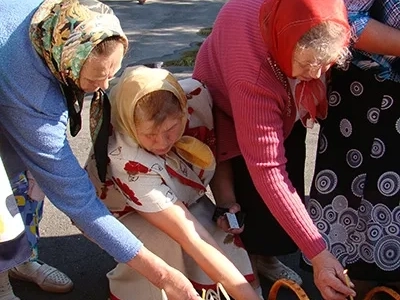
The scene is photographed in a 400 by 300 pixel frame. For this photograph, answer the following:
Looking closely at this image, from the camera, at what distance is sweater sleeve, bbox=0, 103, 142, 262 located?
1885 millimetres

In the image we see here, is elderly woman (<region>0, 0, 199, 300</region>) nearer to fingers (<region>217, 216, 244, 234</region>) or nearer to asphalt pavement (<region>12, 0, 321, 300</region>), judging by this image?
fingers (<region>217, 216, 244, 234</region>)

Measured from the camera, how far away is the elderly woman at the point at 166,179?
200cm

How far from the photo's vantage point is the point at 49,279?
8.47ft

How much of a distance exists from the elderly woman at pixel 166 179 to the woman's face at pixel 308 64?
37 centimetres

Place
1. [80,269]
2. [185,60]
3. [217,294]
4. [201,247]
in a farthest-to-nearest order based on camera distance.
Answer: [185,60] < [80,269] < [201,247] < [217,294]

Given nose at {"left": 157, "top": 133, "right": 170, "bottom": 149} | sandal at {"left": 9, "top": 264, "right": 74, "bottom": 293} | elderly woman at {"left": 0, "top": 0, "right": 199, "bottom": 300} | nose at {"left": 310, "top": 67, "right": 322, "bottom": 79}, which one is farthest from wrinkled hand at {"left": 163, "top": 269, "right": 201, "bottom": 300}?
sandal at {"left": 9, "top": 264, "right": 74, "bottom": 293}

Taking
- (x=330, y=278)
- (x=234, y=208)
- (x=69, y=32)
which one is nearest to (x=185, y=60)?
(x=234, y=208)

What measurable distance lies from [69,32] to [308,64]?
0.59 metres

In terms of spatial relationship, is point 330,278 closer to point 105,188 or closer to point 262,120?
point 262,120

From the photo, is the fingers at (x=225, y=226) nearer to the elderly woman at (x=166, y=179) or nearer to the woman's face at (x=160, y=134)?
the elderly woman at (x=166, y=179)

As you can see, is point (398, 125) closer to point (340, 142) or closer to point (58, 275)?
point (340, 142)

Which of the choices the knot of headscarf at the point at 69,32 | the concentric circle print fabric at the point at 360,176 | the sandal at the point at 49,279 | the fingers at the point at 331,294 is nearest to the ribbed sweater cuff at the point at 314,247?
the fingers at the point at 331,294

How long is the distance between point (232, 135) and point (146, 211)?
396 millimetres

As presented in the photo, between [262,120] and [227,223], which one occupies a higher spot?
[262,120]
